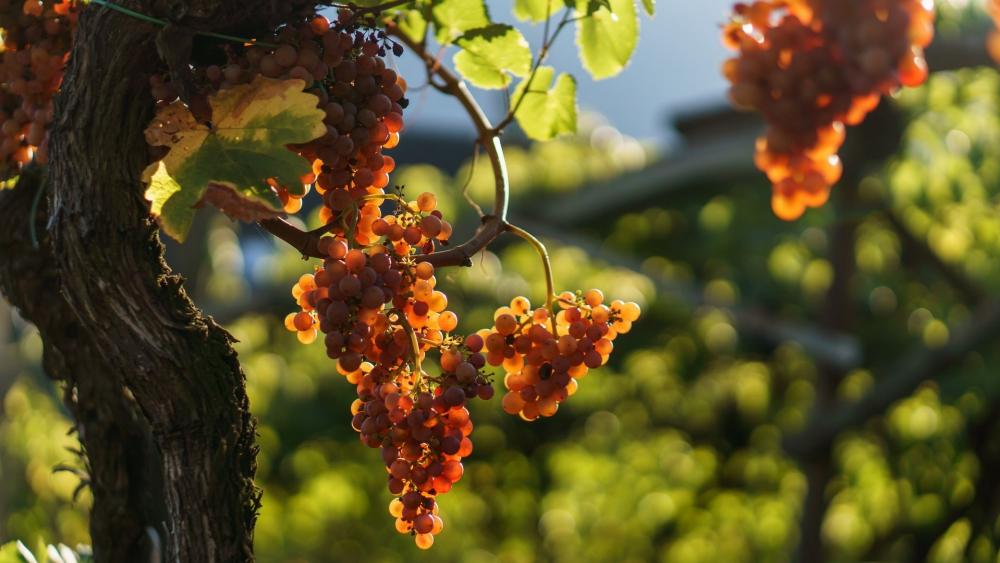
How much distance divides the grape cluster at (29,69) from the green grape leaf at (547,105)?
0.45 metres

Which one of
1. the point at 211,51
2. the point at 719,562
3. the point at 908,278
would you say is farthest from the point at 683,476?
the point at 211,51

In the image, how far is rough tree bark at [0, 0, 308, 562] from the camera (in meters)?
0.96

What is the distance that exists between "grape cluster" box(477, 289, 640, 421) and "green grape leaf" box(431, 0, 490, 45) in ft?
1.05

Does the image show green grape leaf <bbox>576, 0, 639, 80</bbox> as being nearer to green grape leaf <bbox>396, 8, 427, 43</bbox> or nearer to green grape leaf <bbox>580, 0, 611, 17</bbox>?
green grape leaf <bbox>580, 0, 611, 17</bbox>

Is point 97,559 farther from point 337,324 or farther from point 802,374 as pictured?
point 802,374

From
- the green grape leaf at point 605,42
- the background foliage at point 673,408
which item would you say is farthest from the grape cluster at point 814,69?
the background foliage at point 673,408

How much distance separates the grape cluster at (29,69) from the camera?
1.10 metres

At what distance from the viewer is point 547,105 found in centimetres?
129

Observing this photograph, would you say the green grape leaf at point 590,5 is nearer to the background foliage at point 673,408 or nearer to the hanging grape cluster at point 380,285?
the hanging grape cluster at point 380,285

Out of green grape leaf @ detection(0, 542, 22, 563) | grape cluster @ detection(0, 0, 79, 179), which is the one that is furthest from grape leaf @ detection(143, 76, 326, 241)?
green grape leaf @ detection(0, 542, 22, 563)

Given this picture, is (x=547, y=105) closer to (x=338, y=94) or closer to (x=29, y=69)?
(x=338, y=94)

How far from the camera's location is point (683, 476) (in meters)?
5.05

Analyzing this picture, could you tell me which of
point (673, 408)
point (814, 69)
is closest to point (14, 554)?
point (814, 69)

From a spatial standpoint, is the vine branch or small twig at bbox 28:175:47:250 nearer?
the vine branch
